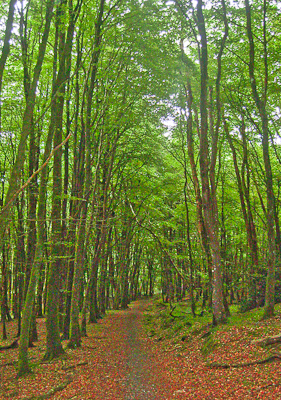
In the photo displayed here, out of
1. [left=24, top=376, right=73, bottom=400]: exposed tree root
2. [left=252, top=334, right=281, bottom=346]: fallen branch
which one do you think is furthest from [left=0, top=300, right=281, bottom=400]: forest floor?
[left=252, top=334, right=281, bottom=346]: fallen branch

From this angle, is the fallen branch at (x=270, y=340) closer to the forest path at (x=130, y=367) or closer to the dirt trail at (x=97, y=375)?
the dirt trail at (x=97, y=375)

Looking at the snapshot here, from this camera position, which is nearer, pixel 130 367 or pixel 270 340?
pixel 270 340

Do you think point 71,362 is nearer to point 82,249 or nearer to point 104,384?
point 104,384

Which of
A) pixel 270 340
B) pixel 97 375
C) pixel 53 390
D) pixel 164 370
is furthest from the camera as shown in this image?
pixel 164 370

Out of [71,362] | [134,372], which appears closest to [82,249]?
[71,362]

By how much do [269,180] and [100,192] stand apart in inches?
406

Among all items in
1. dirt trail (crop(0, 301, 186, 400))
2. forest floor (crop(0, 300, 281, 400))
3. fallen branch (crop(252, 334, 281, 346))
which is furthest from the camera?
fallen branch (crop(252, 334, 281, 346))

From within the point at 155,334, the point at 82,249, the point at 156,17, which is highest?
the point at 156,17

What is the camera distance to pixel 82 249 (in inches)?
468

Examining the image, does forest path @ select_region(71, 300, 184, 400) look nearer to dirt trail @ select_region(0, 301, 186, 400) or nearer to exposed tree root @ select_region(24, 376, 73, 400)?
dirt trail @ select_region(0, 301, 186, 400)

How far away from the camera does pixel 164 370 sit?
30.9 ft

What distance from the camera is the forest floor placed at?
689 centimetres

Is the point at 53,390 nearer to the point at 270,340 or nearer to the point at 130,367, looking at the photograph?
the point at 130,367

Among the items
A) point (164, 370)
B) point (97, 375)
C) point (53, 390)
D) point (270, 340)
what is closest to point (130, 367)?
point (164, 370)
